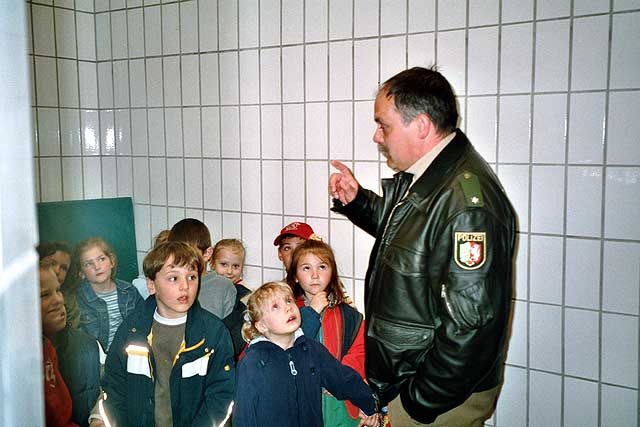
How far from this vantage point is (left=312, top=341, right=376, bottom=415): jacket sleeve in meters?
2.30

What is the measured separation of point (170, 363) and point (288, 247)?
41.3 inches

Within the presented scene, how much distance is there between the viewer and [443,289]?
1929 millimetres

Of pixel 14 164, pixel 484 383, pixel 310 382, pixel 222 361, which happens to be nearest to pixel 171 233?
pixel 222 361

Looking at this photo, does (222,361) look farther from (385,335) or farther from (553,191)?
(553,191)

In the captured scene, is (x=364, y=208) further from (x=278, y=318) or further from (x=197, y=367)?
(x=197, y=367)

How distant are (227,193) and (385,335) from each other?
6.12 feet

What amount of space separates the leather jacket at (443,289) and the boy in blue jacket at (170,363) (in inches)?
25.1

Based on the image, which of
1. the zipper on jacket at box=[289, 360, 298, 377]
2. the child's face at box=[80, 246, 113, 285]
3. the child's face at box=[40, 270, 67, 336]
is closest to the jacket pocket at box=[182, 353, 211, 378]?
the zipper on jacket at box=[289, 360, 298, 377]

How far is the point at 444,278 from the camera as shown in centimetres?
194

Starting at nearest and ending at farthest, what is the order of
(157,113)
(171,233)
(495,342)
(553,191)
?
(495,342) < (553,191) < (171,233) < (157,113)

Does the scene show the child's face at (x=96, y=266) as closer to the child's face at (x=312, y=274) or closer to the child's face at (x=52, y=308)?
the child's face at (x=52, y=308)

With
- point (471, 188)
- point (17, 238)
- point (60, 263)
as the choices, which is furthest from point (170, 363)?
point (17, 238)

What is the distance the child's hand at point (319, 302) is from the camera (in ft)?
8.79

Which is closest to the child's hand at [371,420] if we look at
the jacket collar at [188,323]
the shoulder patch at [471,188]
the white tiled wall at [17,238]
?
the jacket collar at [188,323]
